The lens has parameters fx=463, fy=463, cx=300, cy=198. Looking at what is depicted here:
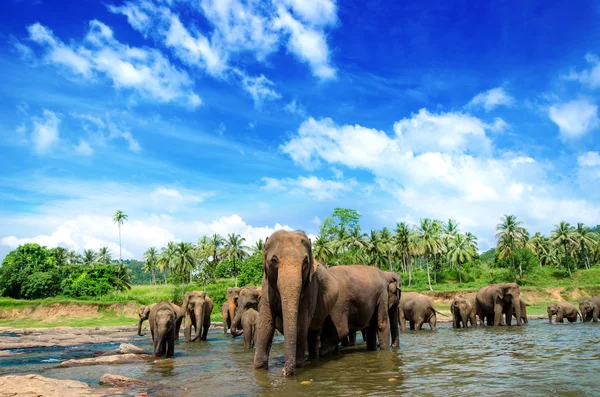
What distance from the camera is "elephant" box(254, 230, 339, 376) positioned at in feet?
26.9

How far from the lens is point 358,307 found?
11.6m

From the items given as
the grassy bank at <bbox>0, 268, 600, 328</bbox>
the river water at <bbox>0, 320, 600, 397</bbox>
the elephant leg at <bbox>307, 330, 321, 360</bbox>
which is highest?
the elephant leg at <bbox>307, 330, 321, 360</bbox>

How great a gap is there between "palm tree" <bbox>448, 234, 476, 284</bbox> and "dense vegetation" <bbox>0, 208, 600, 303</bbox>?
183 millimetres

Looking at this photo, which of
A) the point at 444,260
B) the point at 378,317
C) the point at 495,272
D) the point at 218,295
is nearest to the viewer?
the point at 378,317

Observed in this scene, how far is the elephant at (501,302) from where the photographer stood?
2561cm

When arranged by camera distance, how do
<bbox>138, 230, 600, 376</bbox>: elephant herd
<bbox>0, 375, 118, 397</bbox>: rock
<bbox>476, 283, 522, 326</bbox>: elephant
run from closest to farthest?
1. <bbox>0, 375, 118, 397</bbox>: rock
2. <bbox>138, 230, 600, 376</bbox>: elephant herd
3. <bbox>476, 283, 522, 326</bbox>: elephant

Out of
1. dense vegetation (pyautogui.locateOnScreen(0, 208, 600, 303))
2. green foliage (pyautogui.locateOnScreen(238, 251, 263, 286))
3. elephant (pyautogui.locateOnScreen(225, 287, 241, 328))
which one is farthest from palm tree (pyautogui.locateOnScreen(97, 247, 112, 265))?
elephant (pyautogui.locateOnScreen(225, 287, 241, 328))

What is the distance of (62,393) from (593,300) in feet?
108

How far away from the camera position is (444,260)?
10194cm

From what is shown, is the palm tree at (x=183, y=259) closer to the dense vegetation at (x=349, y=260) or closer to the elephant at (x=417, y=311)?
the dense vegetation at (x=349, y=260)

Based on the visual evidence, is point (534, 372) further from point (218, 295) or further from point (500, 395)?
point (218, 295)

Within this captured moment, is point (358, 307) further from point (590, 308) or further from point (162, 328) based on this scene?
point (590, 308)

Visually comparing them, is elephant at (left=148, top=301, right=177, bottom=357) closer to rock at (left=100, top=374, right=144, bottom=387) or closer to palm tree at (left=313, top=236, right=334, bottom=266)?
rock at (left=100, top=374, right=144, bottom=387)

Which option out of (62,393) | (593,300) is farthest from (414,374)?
(593,300)
